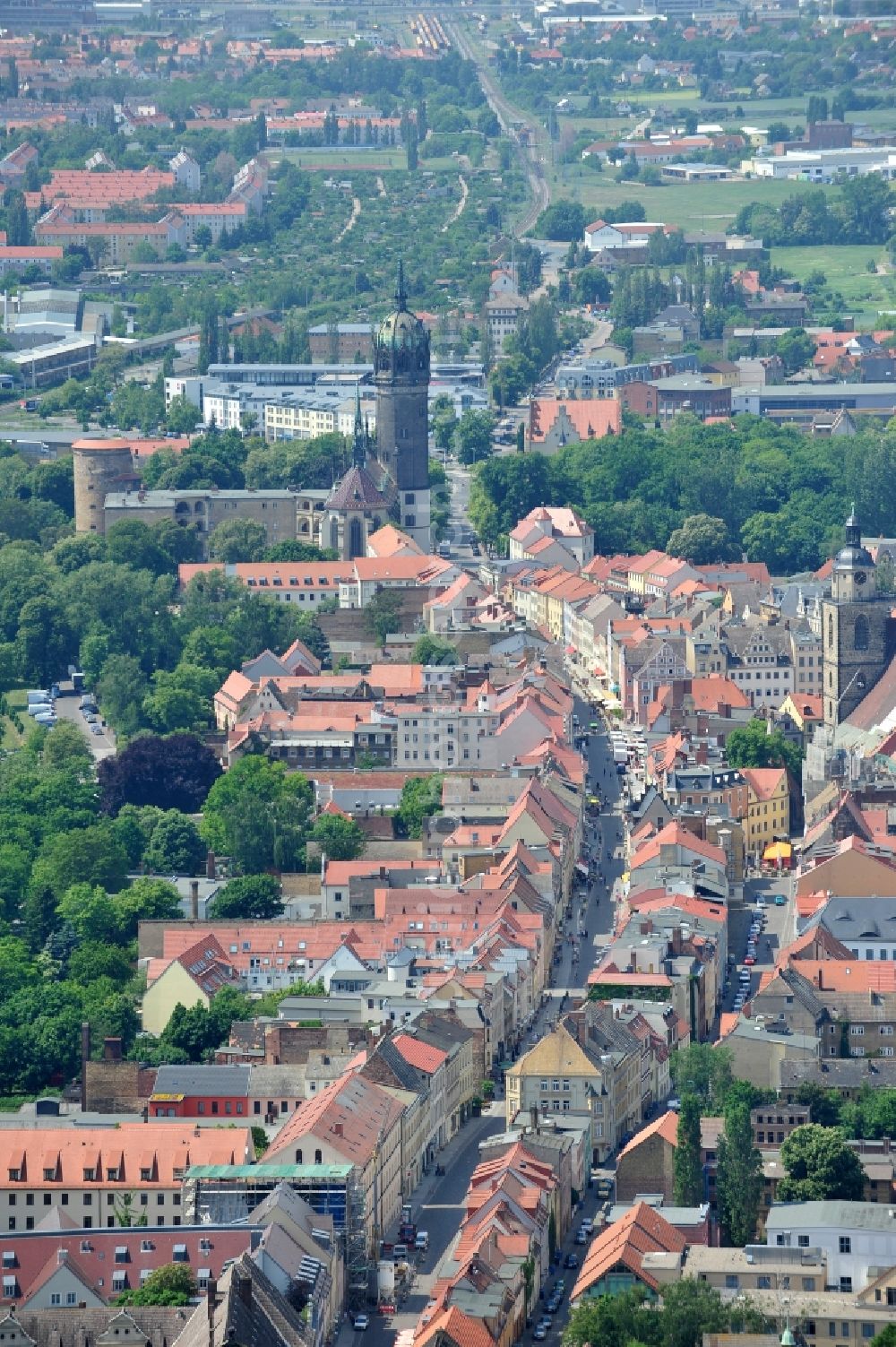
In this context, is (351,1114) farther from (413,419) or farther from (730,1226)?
(413,419)

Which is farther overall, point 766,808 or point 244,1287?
point 766,808

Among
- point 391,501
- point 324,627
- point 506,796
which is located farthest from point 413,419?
point 506,796

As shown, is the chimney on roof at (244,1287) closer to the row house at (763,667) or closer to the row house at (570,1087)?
the row house at (570,1087)

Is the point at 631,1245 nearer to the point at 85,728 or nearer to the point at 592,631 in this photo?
the point at 85,728

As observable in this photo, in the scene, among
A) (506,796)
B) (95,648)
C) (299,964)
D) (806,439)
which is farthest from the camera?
(806,439)

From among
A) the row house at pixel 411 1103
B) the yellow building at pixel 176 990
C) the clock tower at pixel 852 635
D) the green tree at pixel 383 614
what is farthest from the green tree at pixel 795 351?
the row house at pixel 411 1103

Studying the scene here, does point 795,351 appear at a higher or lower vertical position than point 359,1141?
lower

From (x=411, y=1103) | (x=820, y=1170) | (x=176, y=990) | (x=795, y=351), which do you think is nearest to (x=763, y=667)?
(x=176, y=990)
